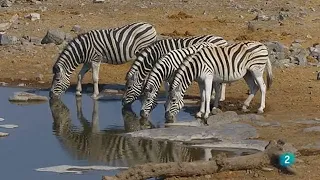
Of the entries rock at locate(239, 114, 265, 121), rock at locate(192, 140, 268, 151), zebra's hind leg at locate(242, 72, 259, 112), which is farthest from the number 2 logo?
zebra's hind leg at locate(242, 72, 259, 112)

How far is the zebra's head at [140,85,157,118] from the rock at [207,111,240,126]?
4.33 feet

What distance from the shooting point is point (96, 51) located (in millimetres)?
18109

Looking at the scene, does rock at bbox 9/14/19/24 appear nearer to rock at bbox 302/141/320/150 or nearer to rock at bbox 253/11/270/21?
rock at bbox 253/11/270/21

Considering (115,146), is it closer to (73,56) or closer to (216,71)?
(216,71)

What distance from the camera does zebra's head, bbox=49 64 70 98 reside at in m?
17.6

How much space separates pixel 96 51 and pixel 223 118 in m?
4.31

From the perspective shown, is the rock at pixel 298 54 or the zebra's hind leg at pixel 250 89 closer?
the zebra's hind leg at pixel 250 89

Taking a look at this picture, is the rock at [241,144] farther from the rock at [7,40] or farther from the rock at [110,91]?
the rock at [7,40]

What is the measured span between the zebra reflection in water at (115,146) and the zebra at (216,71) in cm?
85

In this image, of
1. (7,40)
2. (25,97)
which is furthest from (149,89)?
(7,40)

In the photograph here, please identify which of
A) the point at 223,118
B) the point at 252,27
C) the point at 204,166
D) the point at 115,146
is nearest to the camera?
the point at 204,166

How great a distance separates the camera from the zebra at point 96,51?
58.4 feet

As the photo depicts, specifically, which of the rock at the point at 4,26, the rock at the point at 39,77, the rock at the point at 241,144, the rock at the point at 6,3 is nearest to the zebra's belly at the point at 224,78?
the rock at the point at 241,144

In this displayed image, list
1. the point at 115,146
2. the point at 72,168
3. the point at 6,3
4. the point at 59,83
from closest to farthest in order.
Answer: the point at 72,168
the point at 115,146
the point at 59,83
the point at 6,3
